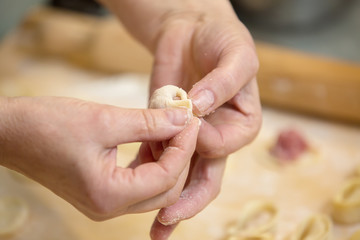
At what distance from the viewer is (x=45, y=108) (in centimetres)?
80

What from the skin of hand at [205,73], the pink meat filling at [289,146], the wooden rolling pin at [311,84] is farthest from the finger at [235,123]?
the wooden rolling pin at [311,84]

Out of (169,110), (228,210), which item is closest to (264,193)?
(228,210)

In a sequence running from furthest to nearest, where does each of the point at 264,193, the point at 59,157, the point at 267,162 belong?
the point at 267,162 → the point at 264,193 → the point at 59,157

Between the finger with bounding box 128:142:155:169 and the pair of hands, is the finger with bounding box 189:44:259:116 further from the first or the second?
the finger with bounding box 128:142:155:169

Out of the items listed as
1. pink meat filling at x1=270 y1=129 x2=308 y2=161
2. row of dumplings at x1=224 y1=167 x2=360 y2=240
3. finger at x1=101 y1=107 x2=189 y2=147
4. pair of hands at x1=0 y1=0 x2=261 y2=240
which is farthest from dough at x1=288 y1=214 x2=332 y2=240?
finger at x1=101 y1=107 x2=189 y2=147

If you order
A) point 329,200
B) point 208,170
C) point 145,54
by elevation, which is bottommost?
point 329,200

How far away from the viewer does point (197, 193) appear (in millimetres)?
1029

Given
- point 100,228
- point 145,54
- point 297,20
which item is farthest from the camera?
point 297,20

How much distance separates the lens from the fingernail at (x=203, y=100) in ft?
2.98

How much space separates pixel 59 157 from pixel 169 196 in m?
0.22

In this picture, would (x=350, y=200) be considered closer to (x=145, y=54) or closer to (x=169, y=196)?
(x=169, y=196)

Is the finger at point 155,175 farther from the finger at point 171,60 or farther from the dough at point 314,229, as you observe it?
the dough at point 314,229

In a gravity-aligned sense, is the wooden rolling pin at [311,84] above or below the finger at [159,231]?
below

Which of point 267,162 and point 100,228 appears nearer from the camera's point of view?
point 100,228
